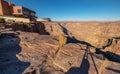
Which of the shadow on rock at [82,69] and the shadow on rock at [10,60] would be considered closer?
the shadow on rock at [10,60]

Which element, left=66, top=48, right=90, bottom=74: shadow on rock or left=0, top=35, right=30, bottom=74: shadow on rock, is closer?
left=0, top=35, right=30, bottom=74: shadow on rock

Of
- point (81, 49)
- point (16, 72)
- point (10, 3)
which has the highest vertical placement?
point (10, 3)

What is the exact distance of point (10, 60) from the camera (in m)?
7.75

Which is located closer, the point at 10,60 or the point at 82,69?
the point at 82,69

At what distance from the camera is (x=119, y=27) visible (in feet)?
143

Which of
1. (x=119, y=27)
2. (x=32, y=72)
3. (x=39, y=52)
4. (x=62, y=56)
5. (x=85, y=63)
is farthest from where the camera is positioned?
(x=119, y=27)

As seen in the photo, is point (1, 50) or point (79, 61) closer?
point (79, 61)

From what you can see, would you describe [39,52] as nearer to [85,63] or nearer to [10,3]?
[85,63]

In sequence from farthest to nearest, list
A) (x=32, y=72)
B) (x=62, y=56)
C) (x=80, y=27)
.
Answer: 1. (x=80, y=27)
2. (x=62, y=56)
3. (x=32, y=72)

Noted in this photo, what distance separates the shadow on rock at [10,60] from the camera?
6.71 meters

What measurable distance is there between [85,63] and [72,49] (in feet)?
6.08

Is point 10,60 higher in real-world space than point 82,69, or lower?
higher

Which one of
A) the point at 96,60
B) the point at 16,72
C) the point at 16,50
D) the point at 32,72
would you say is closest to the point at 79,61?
the point at 96,60

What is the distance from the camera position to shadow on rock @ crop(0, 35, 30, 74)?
6.71 meters
